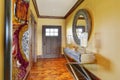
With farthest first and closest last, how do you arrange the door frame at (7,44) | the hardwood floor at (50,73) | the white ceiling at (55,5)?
the white ceiling at (55,5) < the hardwood floor at (50,73) < the door frame at (7,44)

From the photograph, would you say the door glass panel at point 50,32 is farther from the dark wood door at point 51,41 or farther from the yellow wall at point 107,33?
the yellow wall at point 107,33

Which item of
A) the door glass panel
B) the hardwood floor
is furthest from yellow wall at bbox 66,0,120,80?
the door glass panel

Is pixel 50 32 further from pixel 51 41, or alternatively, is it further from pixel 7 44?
pixel 7 44

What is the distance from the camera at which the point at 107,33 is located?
10.3 feet

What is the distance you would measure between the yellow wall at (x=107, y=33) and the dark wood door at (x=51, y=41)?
4.53m

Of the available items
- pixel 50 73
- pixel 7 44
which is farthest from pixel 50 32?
pixel 7 44

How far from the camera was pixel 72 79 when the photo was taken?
12.8 feet

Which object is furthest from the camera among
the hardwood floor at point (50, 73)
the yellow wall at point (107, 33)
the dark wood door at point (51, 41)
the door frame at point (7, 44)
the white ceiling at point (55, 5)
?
the dark wood door at point (51, 41)

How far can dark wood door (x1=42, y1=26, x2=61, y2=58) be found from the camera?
8312 millimetres

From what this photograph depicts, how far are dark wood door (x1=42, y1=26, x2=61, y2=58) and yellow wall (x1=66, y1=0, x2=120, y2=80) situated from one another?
453 centimetres

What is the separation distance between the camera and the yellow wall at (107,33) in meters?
2.76

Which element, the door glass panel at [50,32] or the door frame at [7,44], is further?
the door glass panel at [50,32]

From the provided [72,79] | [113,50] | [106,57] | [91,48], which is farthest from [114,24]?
Result: [72,79]

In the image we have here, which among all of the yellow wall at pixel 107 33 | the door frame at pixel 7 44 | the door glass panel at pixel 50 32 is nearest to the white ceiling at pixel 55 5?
the yellow wall at pixel 107 33
